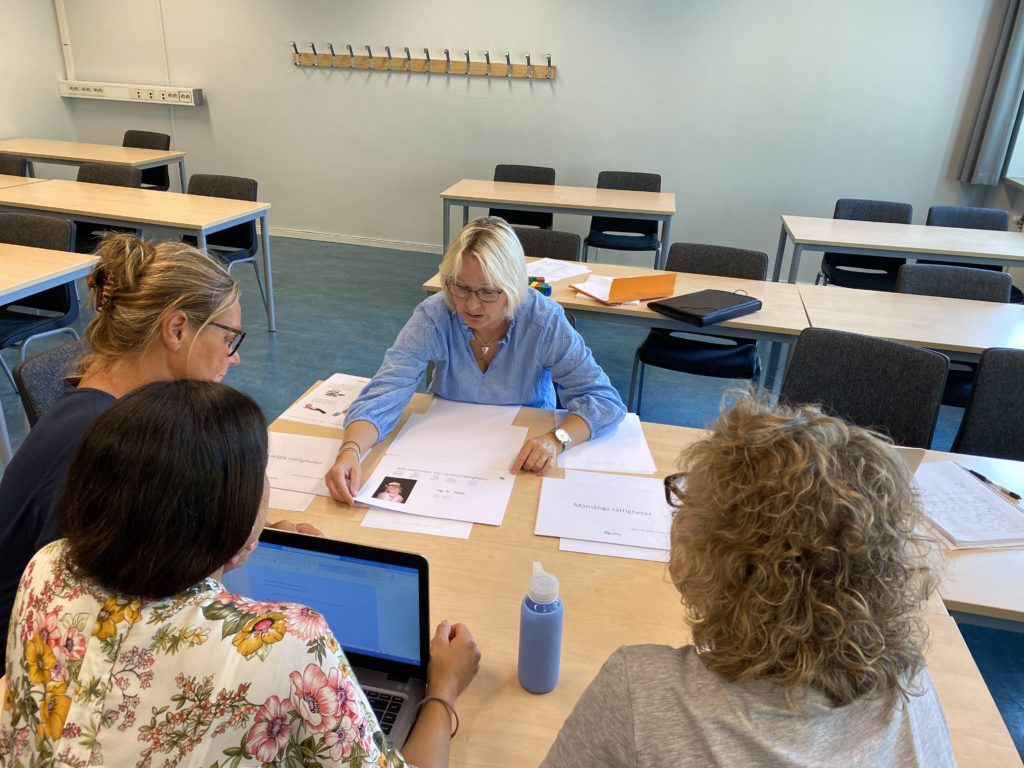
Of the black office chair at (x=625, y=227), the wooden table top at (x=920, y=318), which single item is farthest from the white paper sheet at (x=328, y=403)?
the black office chair at (x=625, y=227)

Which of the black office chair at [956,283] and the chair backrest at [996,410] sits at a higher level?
the black office chair at [956,283]

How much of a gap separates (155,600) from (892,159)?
5.82 metres

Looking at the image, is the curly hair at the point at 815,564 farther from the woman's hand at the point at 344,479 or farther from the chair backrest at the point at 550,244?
the chair backrest at the point at 550,244

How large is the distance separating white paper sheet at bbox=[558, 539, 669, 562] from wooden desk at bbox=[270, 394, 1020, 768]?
15mm

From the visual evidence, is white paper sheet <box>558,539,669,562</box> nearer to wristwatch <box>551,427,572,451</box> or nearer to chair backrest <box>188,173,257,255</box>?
wristwatch <box>551,427,572,451</box>

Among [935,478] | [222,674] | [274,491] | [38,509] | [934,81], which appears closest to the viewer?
[222,674]

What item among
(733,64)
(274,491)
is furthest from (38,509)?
(733,64)

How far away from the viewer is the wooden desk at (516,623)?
96 centimetres

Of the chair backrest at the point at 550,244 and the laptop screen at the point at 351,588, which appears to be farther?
the chair backrest at the point at 550,244

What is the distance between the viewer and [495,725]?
98cm

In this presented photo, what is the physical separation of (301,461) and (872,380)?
5.49 ft

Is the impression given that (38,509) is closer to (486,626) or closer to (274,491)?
(274,491)

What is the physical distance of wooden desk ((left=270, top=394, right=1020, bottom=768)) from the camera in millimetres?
962

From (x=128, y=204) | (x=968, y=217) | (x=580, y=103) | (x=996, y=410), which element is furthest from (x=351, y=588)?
(x=580, y=103)
